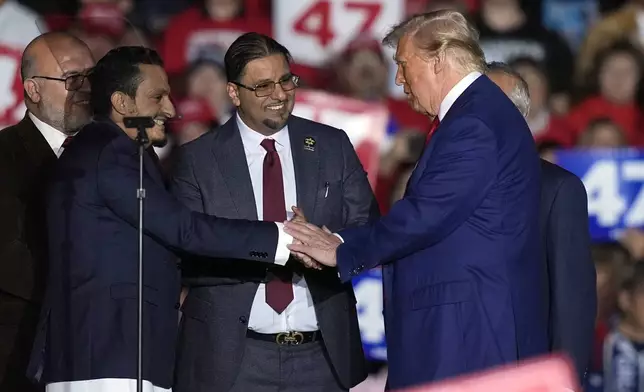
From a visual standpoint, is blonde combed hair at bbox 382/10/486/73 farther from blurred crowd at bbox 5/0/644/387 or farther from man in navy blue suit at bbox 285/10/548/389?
blurred crowd at bbox 5/0/644/387

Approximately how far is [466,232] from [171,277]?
85cm

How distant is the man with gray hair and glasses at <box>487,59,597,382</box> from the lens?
358cm

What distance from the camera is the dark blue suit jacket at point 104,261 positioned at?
11.6 feet

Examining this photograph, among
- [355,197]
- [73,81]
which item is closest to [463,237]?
[355,197]

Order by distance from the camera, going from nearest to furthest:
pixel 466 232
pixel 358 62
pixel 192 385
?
pixel 466 232
pixel 192 385
pixel 358 62

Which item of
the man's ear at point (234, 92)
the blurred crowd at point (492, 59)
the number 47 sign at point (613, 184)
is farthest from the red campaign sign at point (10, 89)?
the number 47 sign at point (613, 184)

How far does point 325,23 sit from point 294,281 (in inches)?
107

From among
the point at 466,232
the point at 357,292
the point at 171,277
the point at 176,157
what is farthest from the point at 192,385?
the point at 357,292

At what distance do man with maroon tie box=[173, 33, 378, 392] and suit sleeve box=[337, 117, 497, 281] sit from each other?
505mm

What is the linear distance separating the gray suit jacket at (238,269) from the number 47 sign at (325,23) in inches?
94.7

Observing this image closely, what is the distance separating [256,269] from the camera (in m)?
3.86

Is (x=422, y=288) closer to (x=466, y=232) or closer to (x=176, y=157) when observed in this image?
(x=466, y=232)

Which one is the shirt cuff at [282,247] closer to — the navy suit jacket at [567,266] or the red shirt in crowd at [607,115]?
the navy suit jacket at [567,266]

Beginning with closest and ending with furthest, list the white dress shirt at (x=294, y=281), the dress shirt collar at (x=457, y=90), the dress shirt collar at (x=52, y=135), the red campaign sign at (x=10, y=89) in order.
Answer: the dress shirt collar at (x=457, y=90), the white dress shirt at (x=294, y=281), the dress shirt collar at (x=52, y=135), the red campaign sign at (x=10, y=89)
